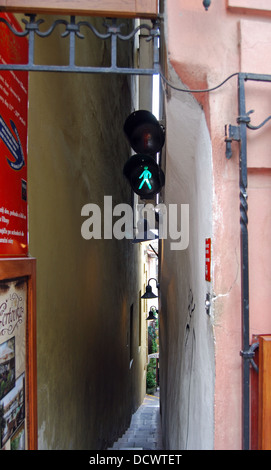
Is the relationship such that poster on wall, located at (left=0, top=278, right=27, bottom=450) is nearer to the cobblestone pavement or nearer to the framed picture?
the framed picture

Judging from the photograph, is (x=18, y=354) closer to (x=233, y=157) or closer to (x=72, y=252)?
(x=72, y=252)

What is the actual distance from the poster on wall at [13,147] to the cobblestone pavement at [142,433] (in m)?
5.71

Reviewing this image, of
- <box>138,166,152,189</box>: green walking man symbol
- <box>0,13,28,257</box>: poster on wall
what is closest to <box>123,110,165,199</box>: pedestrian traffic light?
<box>138,166,152,189</box>: green walking man symbol

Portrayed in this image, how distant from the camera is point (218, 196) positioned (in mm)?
1812

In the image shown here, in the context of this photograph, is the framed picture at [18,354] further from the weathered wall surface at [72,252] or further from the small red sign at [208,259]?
the small red sign at [208,259]

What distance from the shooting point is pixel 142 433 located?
8484mm

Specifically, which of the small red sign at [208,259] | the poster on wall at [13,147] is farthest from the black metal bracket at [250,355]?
the poster on wall at [13,147]

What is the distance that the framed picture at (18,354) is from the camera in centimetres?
192

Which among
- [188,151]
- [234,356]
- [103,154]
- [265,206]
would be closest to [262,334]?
[234,356]

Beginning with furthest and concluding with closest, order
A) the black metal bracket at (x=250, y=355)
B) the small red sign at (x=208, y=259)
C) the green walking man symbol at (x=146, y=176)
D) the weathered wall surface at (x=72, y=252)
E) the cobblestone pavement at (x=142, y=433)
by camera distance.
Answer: the cobblestone pavement at (x=142, y=433)
the green walking man symbol at (x=146, y=176)
the weathered wall surface at (x=72, y=252)
the small red sign at (x=208, y=259)
the black metal bracket at (x=250, y=355)

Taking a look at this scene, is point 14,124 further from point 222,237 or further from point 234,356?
point 234,356

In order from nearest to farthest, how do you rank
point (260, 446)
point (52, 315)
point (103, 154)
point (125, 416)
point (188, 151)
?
point (260, 446) → point (188, 151) → point (52, 315) → point (103, 154) → point (125, 416)

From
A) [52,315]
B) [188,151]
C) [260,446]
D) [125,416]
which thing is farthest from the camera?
[125,416]

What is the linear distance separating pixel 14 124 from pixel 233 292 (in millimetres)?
1752
